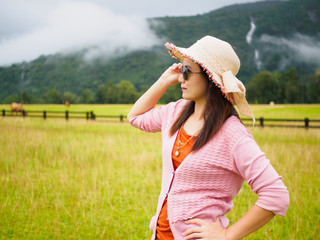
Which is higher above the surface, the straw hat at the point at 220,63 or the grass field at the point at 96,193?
the straw hat at the point at 220,63

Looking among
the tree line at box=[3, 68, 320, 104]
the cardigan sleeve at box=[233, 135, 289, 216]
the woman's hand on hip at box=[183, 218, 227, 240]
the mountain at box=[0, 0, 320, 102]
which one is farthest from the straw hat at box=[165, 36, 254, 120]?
the mountain at box=[0, 0, 320, 102]

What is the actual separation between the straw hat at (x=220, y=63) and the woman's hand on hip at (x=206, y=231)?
24.5 inches

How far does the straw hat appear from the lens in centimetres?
140

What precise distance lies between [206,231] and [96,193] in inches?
144

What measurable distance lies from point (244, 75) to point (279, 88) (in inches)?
819

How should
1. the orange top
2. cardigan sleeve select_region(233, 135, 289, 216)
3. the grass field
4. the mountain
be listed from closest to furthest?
cardigan sleeve select_region(233, 135, 289, 216)
the orange top
the grass field
the mountain

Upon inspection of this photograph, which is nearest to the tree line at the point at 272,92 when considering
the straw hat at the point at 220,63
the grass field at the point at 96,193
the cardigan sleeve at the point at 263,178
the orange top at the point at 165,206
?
the grass field at the point at 96,193

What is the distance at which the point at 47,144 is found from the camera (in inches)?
307

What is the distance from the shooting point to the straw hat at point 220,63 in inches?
55.1

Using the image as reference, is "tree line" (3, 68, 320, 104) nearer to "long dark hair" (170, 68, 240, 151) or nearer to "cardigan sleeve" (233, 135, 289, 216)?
"long dark hair" (170, 68, 240, 151)

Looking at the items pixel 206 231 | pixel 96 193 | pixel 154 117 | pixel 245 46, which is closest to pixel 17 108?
pixel 96 193

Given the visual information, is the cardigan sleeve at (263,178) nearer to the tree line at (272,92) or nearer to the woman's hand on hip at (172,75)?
the woman's hand on hip at (172,75)

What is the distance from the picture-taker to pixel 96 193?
462 centimetres

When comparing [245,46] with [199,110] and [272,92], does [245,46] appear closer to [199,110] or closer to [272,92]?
[272,92]
